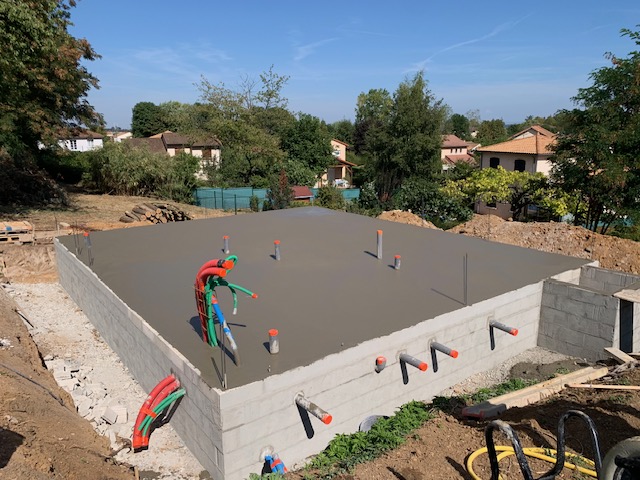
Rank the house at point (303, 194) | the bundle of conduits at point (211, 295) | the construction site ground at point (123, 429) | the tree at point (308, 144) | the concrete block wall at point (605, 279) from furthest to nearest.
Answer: the tree at point (308, 144) < the house at point (303, 194) < the concrete block wall at point (605, 279) < the bundle of conduits at point (211, 295) < the construction site ground at point (123, 429)

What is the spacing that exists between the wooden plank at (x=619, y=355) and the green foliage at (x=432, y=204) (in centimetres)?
1841

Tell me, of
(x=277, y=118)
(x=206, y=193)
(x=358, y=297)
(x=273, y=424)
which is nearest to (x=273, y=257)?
(x=358, y=297)

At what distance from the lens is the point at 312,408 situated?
6.42m

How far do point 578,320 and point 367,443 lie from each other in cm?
640

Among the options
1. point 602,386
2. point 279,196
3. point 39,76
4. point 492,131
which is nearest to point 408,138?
point 279,196

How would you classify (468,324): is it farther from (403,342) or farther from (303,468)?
(303,468)

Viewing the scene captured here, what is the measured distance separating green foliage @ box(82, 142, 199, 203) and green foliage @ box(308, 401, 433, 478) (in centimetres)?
2861

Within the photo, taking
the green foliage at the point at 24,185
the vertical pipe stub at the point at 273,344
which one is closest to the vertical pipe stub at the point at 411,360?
the vertical pipe stub at the point at 273,344

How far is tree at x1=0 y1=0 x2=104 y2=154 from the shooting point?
53.0 feet

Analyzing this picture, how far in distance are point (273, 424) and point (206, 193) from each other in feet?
94.7

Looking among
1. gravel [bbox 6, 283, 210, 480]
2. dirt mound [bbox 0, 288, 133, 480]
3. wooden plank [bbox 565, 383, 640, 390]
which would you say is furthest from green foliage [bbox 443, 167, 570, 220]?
dirt mound [bbox 0, 288, 133, 480]

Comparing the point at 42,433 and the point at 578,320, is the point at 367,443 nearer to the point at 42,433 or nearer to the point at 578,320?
the point at 42,433

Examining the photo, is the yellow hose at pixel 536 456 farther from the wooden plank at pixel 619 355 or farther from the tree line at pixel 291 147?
the tree line at pixel 291 147

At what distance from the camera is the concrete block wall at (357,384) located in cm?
640
